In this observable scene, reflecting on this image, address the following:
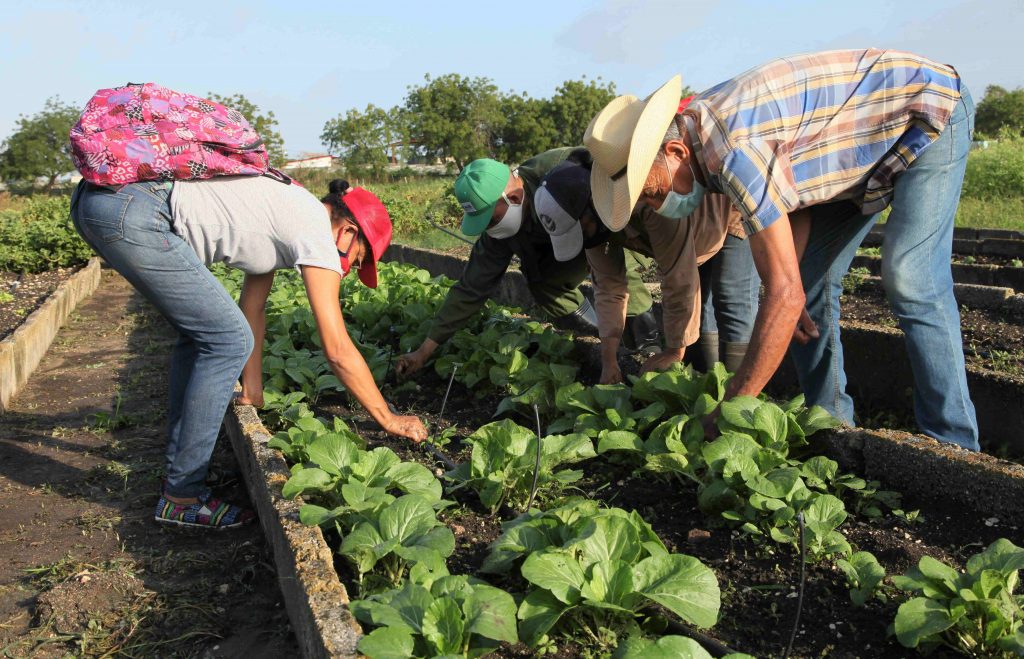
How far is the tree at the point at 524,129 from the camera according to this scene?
47.9 metres

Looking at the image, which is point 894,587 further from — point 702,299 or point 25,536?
point 25,536

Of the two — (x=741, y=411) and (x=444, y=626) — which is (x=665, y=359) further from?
(x=444, y=626)

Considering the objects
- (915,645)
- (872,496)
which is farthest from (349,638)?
(872,496)

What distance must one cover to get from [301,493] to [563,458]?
85 cm

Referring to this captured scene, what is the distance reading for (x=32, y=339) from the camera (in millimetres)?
6121

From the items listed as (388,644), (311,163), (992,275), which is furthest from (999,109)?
(388,644)

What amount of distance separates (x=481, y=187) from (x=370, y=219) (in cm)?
78

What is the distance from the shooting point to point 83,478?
12.6ft

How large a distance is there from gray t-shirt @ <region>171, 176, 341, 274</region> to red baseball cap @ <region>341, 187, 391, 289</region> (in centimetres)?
15

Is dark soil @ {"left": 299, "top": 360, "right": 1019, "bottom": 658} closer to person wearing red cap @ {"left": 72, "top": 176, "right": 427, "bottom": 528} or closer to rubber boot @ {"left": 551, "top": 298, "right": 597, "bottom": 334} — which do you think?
person wearing red cap @ {"left": 72, "top": 176, "right": 427, "bottom": 528}

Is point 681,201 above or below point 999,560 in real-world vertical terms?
above

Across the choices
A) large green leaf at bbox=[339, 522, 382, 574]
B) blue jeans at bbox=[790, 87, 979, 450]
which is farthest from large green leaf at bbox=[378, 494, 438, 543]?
blue jeans at bbox=[790, 87, 979, 450]

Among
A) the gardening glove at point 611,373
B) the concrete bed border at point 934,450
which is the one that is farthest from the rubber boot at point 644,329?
the concrete bed border at point 934,450

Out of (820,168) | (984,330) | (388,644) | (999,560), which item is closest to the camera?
(388,644)
